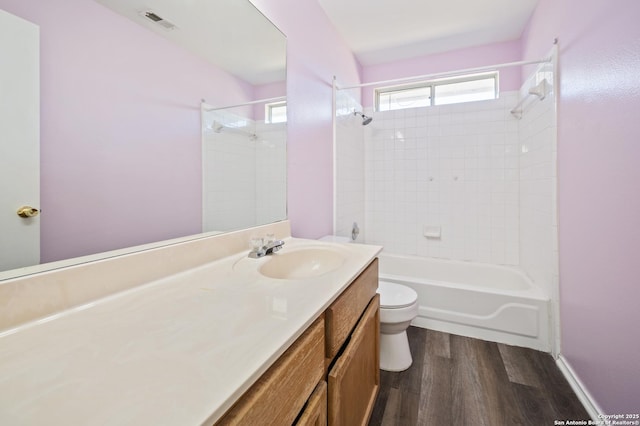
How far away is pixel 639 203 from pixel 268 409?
55.1 inches

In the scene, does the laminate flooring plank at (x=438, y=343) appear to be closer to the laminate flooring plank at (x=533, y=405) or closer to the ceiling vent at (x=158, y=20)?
the laminate flooring plank at (x=533, y=405)

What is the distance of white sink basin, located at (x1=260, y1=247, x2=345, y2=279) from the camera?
1194 mm

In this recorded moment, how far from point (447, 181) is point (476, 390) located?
1908mm

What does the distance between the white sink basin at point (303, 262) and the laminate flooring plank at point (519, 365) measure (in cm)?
128

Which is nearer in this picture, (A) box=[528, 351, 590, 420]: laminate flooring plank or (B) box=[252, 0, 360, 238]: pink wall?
(A) box=[528, 351, 590, 420]: laminate flooring plank

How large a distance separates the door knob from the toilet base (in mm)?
1675

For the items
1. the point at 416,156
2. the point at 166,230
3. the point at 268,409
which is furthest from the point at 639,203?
the point at 416,156

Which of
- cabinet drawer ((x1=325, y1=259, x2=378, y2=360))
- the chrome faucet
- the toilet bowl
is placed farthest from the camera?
the toilet bowl

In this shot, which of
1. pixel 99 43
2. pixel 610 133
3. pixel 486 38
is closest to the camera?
pixel 99 43

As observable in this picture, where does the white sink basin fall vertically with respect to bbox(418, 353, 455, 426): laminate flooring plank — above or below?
above

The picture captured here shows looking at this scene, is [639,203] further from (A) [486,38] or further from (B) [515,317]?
(A) [486,38]

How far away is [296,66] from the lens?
173 cm

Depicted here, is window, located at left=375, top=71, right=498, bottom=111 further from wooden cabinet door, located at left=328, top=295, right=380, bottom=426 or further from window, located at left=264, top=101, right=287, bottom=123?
wooden cabinet door, located at left=328, top=295, right=380, bottom=426

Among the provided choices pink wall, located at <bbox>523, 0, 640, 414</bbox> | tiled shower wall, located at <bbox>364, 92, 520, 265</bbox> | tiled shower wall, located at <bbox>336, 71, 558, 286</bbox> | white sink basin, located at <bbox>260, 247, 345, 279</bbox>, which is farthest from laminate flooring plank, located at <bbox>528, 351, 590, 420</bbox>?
white sink basin, located at <bbox>260, 247, 345, 279</bbox>
